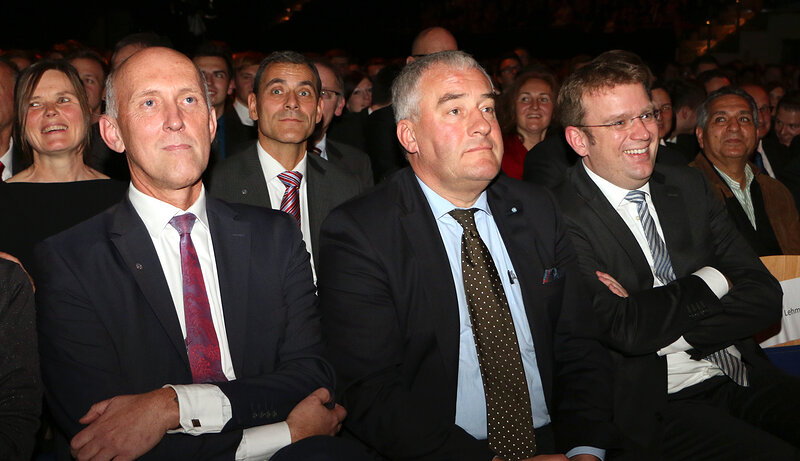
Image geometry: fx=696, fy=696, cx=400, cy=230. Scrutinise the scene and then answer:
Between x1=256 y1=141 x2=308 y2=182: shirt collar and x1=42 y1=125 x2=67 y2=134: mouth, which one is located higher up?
x1=42 y1=125 x2=67 y2=134: mouth

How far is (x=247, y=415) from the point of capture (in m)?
1.81

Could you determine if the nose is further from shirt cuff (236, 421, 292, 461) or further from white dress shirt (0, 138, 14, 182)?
white dress shirt (0, 138, 14, 182)

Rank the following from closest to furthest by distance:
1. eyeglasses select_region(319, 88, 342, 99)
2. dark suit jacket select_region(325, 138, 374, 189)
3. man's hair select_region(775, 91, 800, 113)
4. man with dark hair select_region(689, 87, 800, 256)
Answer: man with dark hair select_region(689, 87, 800, 256), dark suit jacket select_region(325, 138, 374, 189), eyeglasses select_region(319, 88, 342, 99), man's hair select_region(775, 91, 800, 113)

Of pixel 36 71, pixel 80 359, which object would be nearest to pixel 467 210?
pixel 80 359

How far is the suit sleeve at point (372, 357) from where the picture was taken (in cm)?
193

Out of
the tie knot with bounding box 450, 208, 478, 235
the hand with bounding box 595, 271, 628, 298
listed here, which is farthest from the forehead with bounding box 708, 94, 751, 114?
the tie knot with bounding box 450, 208, 478, 235

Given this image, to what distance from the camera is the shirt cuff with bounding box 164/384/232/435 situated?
1.75m

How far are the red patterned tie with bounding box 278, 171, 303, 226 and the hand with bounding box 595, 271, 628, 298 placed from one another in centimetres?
138

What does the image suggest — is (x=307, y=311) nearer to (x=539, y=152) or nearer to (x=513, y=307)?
(x=513, y=307)

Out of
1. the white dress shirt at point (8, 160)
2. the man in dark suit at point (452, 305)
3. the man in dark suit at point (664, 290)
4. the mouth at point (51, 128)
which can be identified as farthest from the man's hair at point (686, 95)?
the white dress shirt at point (8, 160)

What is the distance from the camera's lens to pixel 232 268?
2.00m

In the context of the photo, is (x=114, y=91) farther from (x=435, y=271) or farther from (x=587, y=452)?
(x=587, y=452)

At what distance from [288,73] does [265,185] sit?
607 millimetres

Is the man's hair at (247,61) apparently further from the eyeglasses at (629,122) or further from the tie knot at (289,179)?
the eyeglasses at (629,122)
